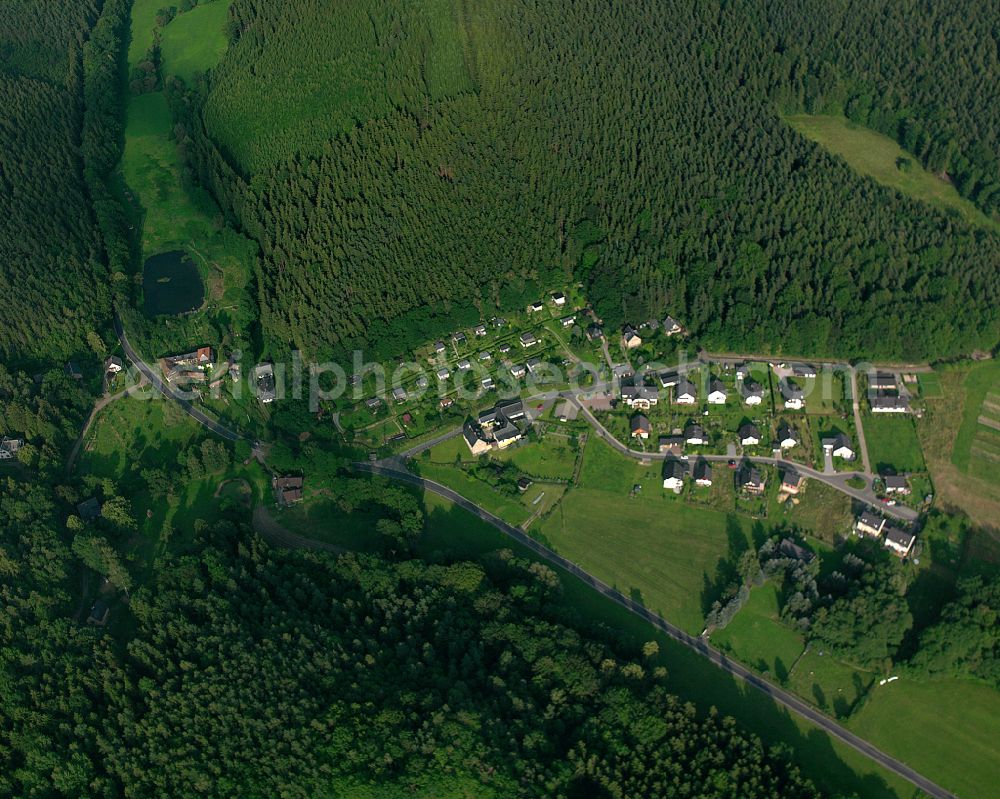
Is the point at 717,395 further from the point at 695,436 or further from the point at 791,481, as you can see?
the point at 791,481

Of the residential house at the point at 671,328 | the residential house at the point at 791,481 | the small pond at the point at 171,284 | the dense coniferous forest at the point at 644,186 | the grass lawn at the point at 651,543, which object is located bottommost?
the grass lawn at the point at 651,543

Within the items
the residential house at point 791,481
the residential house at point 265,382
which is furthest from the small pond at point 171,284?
the residential house at point 791,481

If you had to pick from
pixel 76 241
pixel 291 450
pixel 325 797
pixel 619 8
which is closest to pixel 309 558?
pixel 291 450

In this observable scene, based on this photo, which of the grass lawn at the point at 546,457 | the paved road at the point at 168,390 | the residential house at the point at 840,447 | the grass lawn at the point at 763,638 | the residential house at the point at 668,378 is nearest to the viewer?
the grass lawn at the point at 763,638

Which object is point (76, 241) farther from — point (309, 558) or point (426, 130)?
point (309, 558)

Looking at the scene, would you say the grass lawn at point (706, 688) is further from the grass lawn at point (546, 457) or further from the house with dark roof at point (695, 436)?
the house with dark roof at point (695, 436)

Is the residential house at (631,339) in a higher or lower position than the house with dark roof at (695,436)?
higher

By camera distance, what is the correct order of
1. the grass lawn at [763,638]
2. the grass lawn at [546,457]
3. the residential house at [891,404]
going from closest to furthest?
the grass lawn at [763,638] → the grass lawn at [546,457] → the residential house at [891,404]
